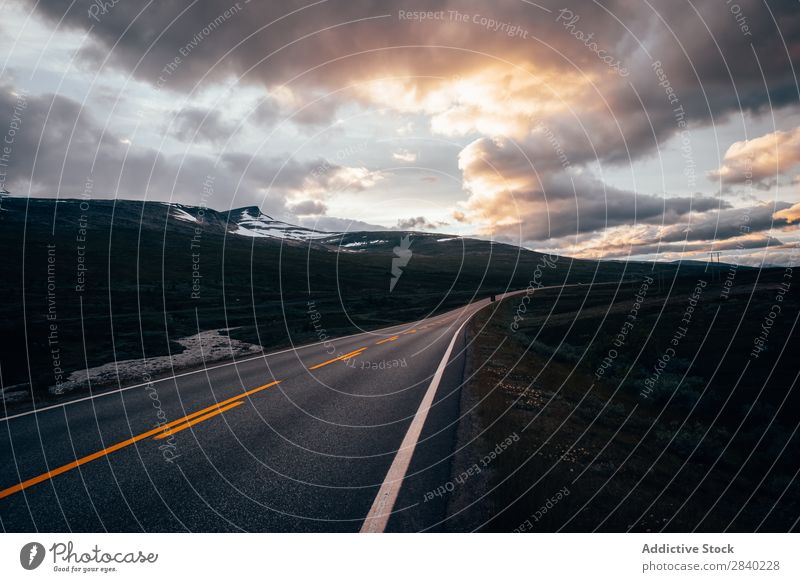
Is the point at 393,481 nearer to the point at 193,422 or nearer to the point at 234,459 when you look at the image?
the point at 234,459

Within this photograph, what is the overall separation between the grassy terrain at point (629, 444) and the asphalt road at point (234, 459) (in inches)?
30.0

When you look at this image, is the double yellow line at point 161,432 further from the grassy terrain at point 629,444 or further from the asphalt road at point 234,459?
the grassy terrain at point 629,444

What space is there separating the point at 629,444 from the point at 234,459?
6108 mm

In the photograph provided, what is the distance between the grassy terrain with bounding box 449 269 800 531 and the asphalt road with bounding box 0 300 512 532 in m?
0.76

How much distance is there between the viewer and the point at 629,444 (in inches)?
242

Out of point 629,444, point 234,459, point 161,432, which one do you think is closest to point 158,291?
point 161,432

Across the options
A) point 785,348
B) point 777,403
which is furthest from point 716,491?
point 785,348

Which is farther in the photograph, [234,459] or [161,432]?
[161,432]

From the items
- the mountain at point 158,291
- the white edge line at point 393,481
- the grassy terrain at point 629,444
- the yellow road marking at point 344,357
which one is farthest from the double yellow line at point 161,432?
the mountain at point 158,291

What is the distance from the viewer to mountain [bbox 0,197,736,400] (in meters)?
18.9

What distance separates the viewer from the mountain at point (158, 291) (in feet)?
61.9

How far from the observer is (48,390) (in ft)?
35.2

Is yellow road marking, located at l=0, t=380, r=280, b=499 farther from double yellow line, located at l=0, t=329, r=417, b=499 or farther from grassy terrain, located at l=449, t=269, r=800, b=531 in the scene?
grassy terrain, located at l=449, t=269, r=800, b=531

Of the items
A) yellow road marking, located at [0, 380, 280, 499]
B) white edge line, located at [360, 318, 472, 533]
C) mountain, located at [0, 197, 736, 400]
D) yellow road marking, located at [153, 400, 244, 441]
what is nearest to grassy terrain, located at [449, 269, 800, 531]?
white edge line, located at [360, 318, 472, 533]
